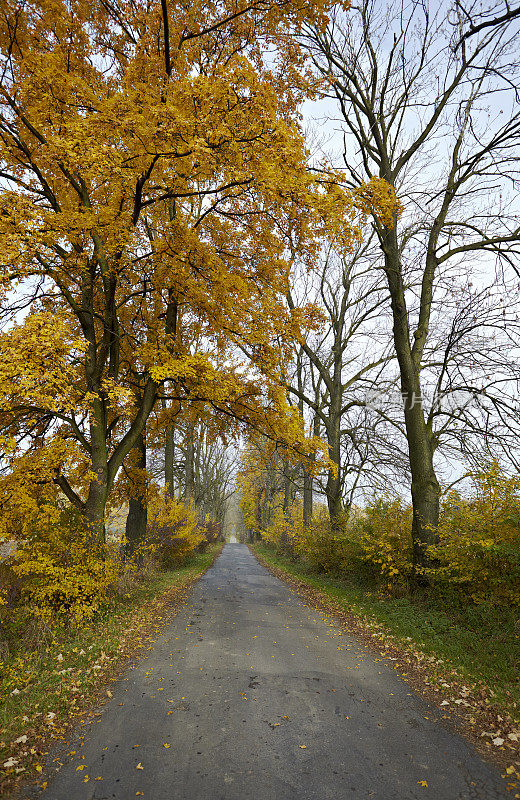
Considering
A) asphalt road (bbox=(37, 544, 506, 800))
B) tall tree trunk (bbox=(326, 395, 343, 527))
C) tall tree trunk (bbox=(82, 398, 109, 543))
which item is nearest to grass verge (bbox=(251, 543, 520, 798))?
asphalt road (bbox=(37, 544, 506, 800))

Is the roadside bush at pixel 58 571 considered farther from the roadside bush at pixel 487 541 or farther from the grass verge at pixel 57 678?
the roadside bush at pixel 487 541

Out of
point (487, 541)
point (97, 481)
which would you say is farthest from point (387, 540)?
point (97, 481)

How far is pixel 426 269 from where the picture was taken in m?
8.94

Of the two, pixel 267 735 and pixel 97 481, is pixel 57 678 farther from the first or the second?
pixel 97 481

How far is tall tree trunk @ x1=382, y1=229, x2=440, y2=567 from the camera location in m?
Answer: 7.98

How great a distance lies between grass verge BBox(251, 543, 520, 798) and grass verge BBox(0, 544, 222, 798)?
3.68 meters

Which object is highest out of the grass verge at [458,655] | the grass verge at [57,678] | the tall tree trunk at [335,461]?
the tall tree trunk at [335,461]

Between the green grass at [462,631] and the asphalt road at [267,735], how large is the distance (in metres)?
0.84

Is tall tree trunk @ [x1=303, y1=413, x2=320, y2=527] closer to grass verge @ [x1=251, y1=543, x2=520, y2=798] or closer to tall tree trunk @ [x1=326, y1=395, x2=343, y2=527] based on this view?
tall tree trunk @ [x1=326, y1=395, x2=343, y2=527]

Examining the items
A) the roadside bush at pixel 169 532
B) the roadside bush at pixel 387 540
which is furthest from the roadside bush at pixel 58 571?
the roadside bush at pixel 169 532

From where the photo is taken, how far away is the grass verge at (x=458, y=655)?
3694mm

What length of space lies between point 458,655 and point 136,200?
374 inches

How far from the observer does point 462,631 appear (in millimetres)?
5770

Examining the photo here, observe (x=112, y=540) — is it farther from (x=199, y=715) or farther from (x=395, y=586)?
(x=395, y=586)
